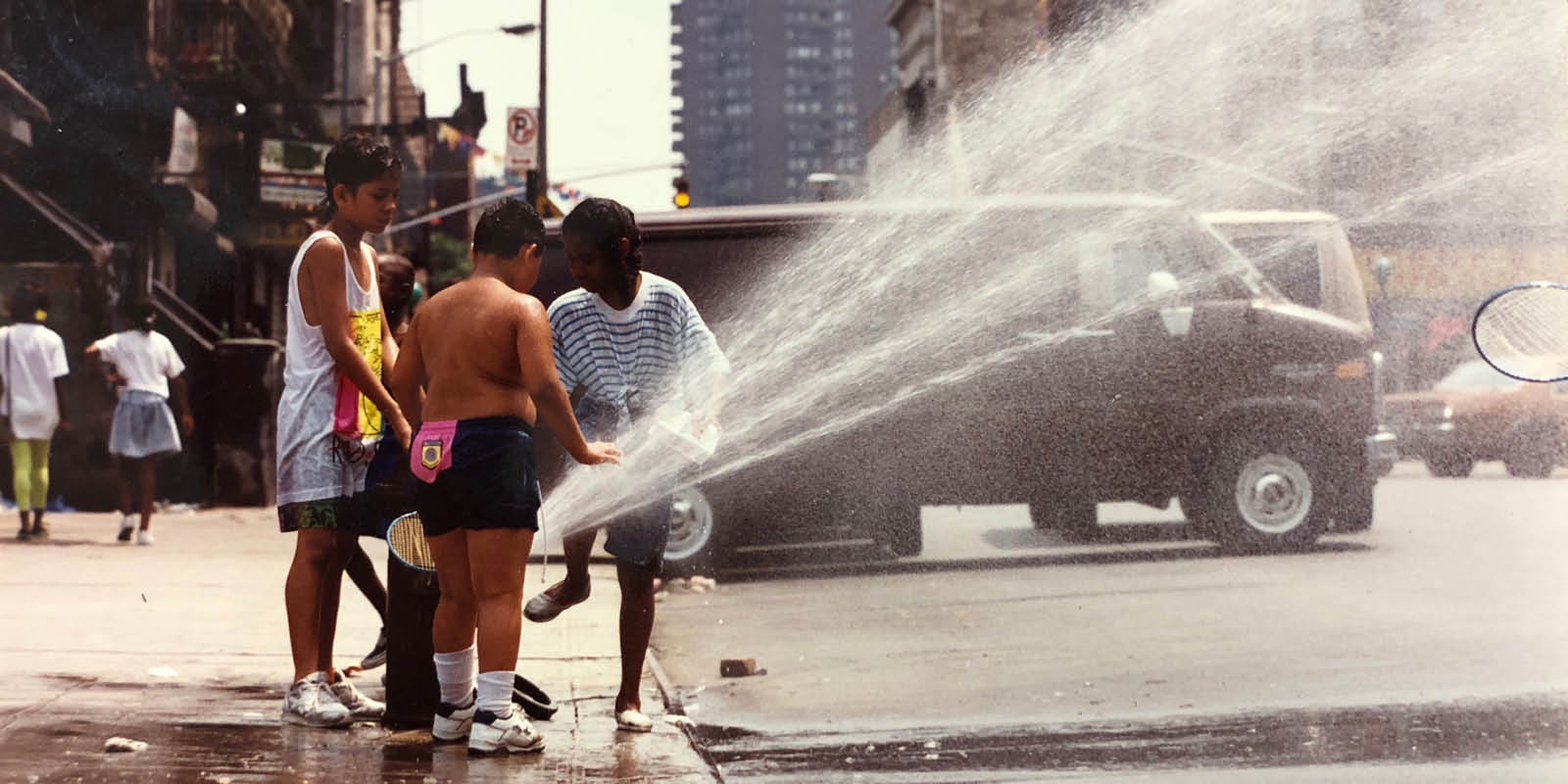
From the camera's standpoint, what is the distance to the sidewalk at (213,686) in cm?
443

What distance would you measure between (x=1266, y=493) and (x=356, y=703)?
6.18 m

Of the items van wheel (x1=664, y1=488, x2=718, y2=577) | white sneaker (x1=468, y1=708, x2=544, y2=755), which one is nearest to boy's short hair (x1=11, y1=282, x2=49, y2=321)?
van wheel (x1=664, y1=488, x2=718, y2=577)

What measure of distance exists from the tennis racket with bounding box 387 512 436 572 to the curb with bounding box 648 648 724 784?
0.86m

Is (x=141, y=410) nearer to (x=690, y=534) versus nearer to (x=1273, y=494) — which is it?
(x=690, y=534)

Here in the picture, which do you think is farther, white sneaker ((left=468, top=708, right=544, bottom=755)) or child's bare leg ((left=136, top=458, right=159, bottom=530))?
child's bare leg ((left=136, top=458, right=159, bottom=530))

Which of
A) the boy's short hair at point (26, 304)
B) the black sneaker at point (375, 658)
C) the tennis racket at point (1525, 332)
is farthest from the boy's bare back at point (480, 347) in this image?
the boy's short hair at point (26, 304)

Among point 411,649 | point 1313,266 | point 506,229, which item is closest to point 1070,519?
point 1313,266

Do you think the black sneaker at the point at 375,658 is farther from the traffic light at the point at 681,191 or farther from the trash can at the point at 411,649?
the traffic light at the point at 681,191

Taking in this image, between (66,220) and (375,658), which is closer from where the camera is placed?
(375,658)

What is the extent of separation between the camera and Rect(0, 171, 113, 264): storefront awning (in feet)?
48.3

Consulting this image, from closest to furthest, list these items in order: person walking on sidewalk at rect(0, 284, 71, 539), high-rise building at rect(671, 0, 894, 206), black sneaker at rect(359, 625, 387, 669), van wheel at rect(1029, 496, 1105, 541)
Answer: black sneaker at rect(359, 625, 387, 669) < person walking on sidewalk at rect(0, 284, 71, 539) < van wheel at rect(1029, 496, 1105, 541) < high-rise building at rect(671, 0, 894, 206)

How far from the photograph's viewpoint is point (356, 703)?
5.22 m

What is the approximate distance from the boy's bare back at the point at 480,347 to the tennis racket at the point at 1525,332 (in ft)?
8.03

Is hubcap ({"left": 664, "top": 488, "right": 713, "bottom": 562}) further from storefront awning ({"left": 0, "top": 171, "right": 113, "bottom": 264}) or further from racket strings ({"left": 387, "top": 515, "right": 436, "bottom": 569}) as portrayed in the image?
storefront awning ({"left": 0, "top": 171, "right": 113, "bottom": 264})
